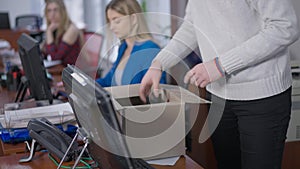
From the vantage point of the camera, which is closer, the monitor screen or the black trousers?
the monitor screen

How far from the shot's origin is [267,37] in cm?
144

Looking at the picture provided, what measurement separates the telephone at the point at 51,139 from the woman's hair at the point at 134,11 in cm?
105

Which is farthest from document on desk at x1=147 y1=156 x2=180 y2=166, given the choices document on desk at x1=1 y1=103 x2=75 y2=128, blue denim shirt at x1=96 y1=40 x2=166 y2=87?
blue denim shirt at x1=96 y1=40 x2=166 y2=87

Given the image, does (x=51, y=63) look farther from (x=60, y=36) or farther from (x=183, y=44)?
(x=183, y=44)

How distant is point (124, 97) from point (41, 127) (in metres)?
0.37

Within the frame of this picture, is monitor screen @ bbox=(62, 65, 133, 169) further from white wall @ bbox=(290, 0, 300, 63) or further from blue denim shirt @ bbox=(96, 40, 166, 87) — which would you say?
white wall @ bbox=(290, 0, 300, 63)

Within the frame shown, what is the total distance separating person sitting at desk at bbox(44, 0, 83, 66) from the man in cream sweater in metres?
2.12

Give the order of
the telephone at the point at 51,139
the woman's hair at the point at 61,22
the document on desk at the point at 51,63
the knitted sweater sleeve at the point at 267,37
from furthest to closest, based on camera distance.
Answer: the woman's hair at the point at 61,22 → the document on desk at the point at 51,63 → the telephone at the point at 51,139 → the knitted sweater sleeve at the point at 267,37

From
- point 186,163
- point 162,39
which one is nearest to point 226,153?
point 186,163

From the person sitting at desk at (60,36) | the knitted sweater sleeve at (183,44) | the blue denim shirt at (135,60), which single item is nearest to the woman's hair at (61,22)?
the person sitting at desk at (60,36)

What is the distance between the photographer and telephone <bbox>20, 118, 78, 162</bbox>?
155 centimetres

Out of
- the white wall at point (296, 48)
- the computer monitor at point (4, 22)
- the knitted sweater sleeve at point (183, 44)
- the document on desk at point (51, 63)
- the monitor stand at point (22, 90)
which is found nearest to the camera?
the knitted sweater sleeve at point (183, 44)

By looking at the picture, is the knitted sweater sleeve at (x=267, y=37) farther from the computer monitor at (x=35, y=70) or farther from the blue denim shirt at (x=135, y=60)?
the computer monitor at (x=35, y=70)

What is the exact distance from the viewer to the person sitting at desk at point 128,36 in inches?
97.8
